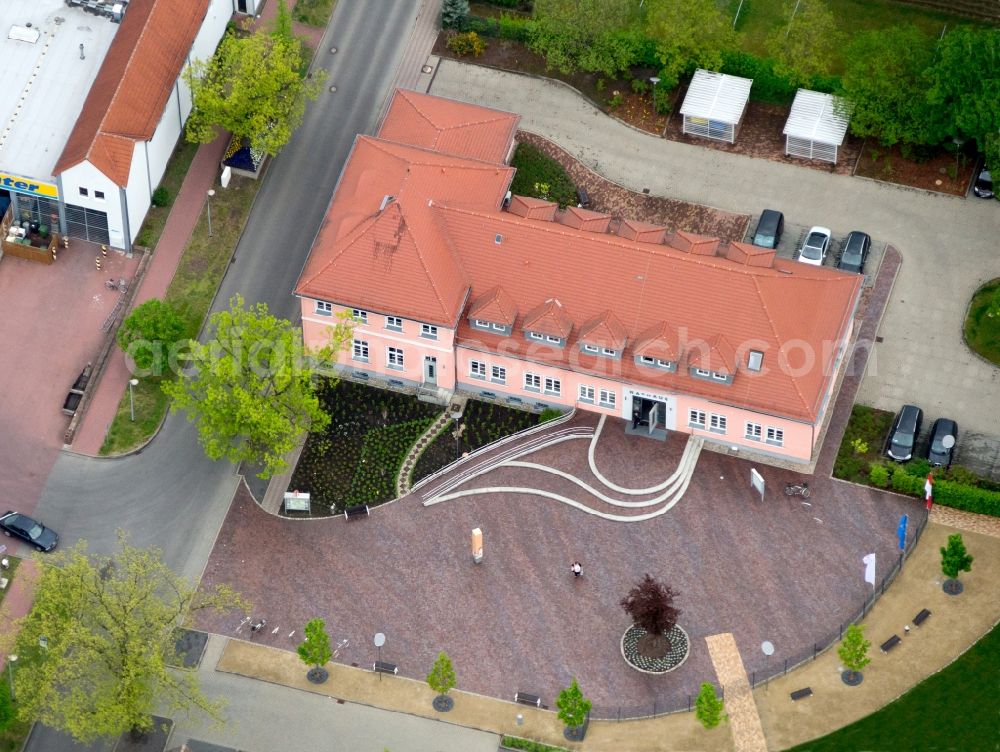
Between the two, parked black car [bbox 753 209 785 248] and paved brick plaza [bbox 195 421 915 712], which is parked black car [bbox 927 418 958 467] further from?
parked black car [bbox 753 209 785 248]

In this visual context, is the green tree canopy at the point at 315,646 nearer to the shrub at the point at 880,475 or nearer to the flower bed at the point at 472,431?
the flower bed at the point at 472,431

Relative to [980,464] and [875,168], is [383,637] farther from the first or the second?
[875,168]

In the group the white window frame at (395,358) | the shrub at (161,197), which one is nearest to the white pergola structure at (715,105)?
the white window frame at (395,358)

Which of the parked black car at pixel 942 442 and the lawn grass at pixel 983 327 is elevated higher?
the lawn grass at pixel 983 327

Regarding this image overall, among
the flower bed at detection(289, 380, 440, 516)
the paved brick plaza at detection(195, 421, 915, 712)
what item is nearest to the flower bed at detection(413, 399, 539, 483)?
the flower bed at detection(289, 380, 440, 516)

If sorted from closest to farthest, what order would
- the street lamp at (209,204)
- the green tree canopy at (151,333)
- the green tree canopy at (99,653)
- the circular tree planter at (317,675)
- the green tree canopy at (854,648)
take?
the green tree canopy at (99,653)
the green tree canopy at (854,648)
the circular tree planter at (317,675)
the green tree canopy at (151,333)
the street lamp at (209,204)

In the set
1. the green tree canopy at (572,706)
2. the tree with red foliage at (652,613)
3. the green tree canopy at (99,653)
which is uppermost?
the tree with red foliage at (652,613)

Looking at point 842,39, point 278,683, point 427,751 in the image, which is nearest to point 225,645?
point 278,683
